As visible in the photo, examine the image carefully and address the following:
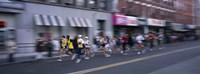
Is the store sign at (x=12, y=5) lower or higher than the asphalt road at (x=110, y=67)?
higher

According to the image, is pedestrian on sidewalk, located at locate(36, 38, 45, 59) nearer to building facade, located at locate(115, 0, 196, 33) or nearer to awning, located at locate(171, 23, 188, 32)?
building facade, located at locate(115, 0, 196, 33)

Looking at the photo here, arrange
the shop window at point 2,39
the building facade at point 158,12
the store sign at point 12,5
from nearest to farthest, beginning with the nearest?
1. the store sign at point 12,5
2. the shop window at point 2,39
3. the building facade at point 158,12

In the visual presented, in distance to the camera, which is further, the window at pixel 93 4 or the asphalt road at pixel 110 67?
the window at pixel 93 4

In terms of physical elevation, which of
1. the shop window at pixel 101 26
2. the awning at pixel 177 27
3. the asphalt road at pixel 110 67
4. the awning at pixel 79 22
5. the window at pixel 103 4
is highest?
the window at pixel 103 4

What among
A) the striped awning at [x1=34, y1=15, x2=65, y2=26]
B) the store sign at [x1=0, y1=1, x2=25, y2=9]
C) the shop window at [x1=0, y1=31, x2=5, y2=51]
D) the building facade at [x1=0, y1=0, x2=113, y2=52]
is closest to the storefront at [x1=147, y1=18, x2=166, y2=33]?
the building facade at [x1=0, y1=0, x2=113, y2=52]

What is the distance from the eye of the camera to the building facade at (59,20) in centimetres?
2603

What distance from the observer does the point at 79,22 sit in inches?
1259

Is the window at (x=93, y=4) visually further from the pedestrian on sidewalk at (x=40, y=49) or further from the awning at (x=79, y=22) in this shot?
the pedestrian on sidewalk at (x=40, y=49)

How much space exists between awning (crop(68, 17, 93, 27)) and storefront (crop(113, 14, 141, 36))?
5.31 meters

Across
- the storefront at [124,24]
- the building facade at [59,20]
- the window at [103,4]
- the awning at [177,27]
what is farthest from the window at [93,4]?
the awning at [177,27]

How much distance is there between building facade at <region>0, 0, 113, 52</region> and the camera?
85.4 feet

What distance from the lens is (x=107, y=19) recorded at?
3762 cm

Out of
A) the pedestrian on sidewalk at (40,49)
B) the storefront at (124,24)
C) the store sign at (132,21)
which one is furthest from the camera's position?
the store sign at (132,21)

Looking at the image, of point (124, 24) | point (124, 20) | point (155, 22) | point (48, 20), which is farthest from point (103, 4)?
point (155, 22)
